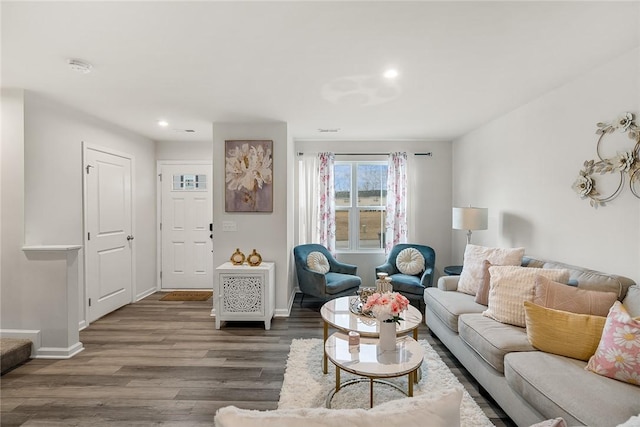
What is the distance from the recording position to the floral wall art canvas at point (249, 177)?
13.1 feet

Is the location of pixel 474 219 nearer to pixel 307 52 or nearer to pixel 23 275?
pixel 307 52

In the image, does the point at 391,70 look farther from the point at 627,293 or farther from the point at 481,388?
the point at 481,388

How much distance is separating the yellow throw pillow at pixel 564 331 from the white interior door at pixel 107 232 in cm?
452

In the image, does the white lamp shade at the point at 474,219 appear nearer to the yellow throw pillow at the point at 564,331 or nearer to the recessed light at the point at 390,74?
the yellow throw pillow at the point at 564,331

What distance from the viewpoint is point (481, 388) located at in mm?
2424

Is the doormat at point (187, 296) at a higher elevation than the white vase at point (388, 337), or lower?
lower

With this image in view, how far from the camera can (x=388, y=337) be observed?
221 cm

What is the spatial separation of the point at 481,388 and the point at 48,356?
3.87 metres

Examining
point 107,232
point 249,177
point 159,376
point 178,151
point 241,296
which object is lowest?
point 159,376

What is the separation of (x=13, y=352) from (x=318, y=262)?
3.24 m

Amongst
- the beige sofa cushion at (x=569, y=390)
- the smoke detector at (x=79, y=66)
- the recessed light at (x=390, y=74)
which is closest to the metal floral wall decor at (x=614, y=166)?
the beige sofa cushion at (x=569, y=390)

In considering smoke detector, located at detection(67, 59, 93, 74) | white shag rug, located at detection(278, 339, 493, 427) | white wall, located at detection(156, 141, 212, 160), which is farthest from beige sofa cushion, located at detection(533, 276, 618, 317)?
white wall, located at detection(156, 141, 212, 160)

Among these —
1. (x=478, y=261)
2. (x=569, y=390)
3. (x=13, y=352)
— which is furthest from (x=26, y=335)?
(x=478, y=261)

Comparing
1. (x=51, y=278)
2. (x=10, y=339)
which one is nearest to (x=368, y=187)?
(x=51, y=278)
